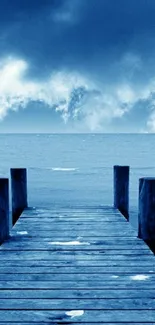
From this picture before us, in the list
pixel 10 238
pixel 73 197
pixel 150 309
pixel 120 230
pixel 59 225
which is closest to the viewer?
pixel 150 309

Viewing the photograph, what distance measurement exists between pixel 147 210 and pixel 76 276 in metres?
1.63

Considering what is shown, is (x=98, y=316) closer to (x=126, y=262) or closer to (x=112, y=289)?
(x=112, y=289)

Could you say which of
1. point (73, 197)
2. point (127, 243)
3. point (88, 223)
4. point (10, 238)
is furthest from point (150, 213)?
point (73, 197)

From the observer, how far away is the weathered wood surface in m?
3.00

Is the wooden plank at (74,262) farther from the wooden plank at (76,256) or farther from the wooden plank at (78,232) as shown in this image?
the wooden plank at (78,232)

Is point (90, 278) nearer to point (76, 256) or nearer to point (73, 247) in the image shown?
point (76, 256)

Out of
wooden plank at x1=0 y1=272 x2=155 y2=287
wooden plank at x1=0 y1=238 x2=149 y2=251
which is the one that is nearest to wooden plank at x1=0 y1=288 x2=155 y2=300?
wooden plank at x1=0 y1=272 x2=155 y2=287

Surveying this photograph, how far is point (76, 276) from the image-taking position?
380cm

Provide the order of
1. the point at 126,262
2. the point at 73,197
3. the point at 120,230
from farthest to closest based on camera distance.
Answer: the point at 73,197, the point at 120,230, the point at 126,262

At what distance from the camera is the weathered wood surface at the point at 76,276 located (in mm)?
3004

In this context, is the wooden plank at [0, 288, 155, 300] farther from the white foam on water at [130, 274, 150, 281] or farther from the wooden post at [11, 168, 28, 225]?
the wooden post at [11, 168, 28, 225]

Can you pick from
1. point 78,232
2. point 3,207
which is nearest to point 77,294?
→ point 3,207

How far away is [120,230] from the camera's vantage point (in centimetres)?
582

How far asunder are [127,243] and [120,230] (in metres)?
0.78
